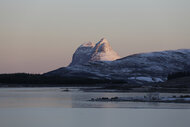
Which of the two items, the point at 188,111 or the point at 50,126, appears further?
the point at 188,111

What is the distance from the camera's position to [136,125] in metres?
42.2

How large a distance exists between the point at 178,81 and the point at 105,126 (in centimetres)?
12938

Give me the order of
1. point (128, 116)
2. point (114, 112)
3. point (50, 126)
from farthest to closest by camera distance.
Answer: point (114, 112) < point (128, 116) < point (50, 126)

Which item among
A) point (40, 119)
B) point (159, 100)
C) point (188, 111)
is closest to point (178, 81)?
point (159, 100)

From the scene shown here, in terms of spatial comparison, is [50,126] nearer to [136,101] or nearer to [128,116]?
[128,116]

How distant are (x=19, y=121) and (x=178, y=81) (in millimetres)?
128182

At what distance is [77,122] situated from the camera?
4441cm

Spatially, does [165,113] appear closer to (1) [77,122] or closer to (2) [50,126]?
(1) [77,122]

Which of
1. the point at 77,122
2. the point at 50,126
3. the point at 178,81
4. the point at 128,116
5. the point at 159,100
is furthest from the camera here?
the point at 178,81

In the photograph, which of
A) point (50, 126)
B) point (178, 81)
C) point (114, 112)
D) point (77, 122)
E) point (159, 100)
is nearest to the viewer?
point (50, 126)

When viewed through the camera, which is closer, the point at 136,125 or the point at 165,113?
the point at 136,125

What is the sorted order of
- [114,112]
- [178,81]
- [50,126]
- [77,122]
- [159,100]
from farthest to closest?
[178,81], [159,100], [114,112], [77,122], [50,126]

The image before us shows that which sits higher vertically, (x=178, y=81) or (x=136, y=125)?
(x=178, y=81)

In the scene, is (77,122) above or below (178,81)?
below
